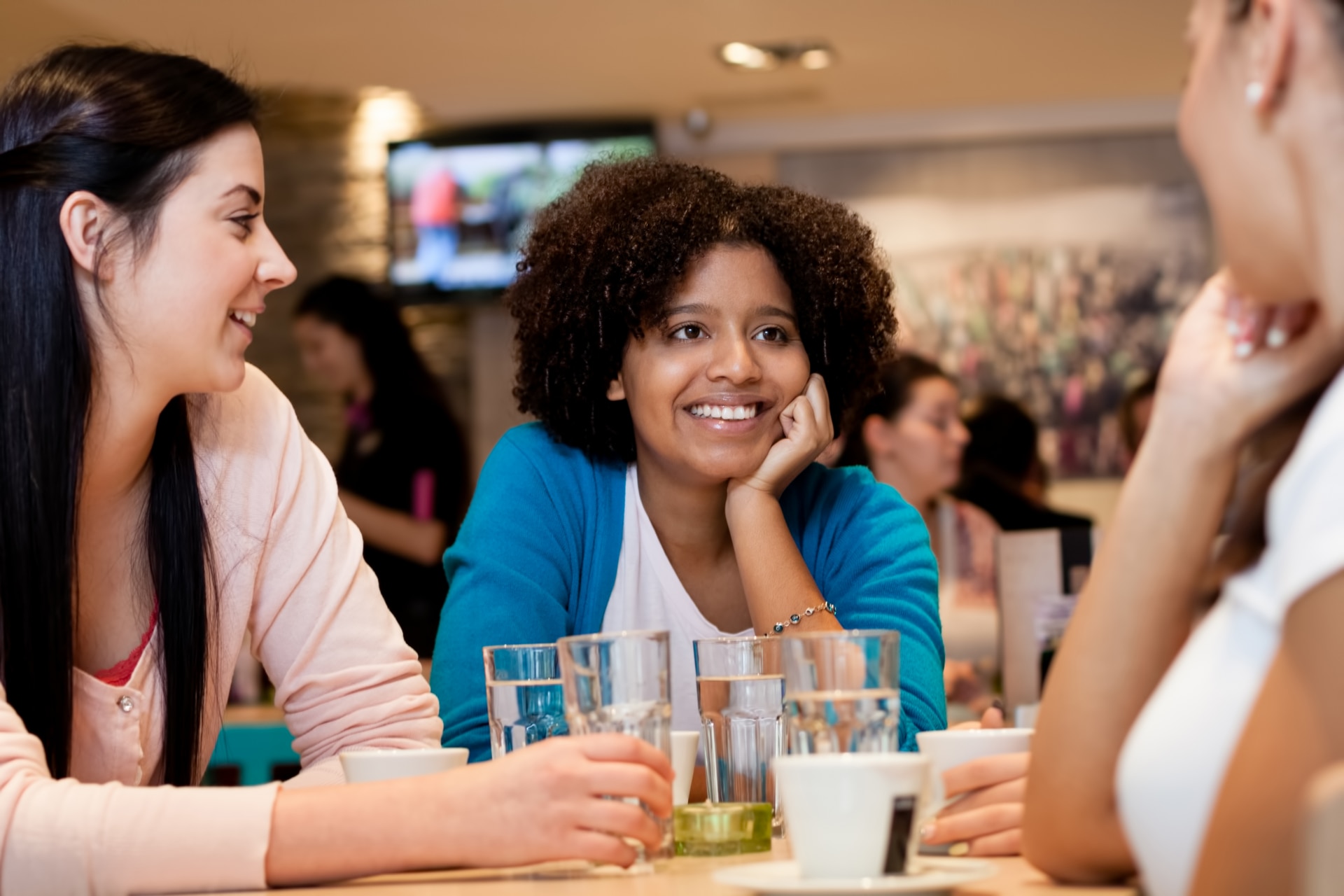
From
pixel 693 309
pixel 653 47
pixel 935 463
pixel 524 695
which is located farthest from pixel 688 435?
pixel 653 47

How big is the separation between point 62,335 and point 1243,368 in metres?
1.00

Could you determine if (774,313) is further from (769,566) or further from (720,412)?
(769,566)

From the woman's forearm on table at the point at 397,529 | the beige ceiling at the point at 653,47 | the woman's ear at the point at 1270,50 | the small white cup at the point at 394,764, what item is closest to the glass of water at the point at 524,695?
the small white cup at the point at 394,764

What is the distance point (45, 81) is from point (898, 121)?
15.5ft

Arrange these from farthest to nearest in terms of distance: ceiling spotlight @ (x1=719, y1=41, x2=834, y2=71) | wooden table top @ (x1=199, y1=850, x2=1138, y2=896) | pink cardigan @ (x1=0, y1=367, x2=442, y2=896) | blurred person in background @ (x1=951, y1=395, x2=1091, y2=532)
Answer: ceiling spotlight @ (x1=719, y1=41, x2=834, y2=71)
blurred person in background @ (x1=951, y1=395, x2=1091, y2=532)
pink cardigan @ (x1=0, y1=367, x2=442, y2=896)
wooden table top @ (x1=199, y1=850, x2=1138, y2=896)

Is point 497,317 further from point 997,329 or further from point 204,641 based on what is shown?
point 204,641

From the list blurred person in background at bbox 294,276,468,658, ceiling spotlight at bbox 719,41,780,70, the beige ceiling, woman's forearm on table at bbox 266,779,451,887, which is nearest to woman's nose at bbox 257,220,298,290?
woman's forearm on table at bbox 266,779,451,887

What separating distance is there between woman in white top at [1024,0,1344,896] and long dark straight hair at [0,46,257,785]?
84cm

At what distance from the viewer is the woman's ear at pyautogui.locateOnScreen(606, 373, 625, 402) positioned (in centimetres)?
189

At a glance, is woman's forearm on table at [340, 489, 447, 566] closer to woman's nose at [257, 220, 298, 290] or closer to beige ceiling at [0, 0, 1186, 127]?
beige ceiling at [0, 0, 1186, 127]

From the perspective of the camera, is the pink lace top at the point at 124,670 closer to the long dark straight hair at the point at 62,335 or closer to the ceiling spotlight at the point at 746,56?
the long dark straight hair at the point at 62,335

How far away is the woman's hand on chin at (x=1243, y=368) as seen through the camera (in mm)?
794

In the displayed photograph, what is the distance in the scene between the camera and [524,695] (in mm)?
1126

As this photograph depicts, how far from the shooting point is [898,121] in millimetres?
5711
